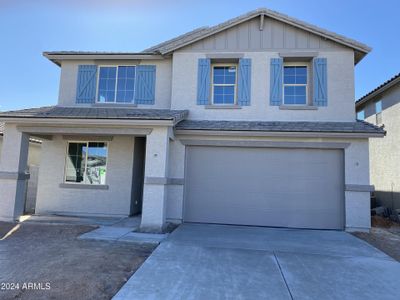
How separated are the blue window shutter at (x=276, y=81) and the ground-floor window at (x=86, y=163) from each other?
22.3ft

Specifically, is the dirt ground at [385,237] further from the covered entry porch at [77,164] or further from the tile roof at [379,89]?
the covered entry porch at [77,164]

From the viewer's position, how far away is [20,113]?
9781mm

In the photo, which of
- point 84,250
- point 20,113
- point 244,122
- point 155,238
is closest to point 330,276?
point 155,238

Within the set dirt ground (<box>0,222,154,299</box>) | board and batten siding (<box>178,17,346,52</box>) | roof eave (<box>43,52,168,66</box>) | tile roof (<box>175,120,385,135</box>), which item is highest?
board and batten siding (<box>178,17,346,52</box>)

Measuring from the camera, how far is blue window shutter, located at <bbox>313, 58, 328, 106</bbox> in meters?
10.5

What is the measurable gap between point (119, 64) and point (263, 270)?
973 centimetres

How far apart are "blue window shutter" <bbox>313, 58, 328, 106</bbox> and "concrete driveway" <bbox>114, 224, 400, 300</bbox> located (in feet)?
15.9

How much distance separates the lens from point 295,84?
11.0 meters

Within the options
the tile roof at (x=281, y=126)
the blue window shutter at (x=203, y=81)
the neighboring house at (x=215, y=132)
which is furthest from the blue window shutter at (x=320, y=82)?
the blue window shutter at (x=203, y=81)

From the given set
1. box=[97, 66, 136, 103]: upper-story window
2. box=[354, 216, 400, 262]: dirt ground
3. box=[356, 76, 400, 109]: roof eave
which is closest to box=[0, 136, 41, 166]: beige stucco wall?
box=[97, 66, 136, 103]: upper-story window

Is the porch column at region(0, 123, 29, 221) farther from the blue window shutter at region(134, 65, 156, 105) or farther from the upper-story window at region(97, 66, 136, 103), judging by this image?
the blue window shutter at region(134, 65, 156, 105)

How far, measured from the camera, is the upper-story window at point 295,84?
35.6ft

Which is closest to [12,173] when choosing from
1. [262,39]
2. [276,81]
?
[276,81]

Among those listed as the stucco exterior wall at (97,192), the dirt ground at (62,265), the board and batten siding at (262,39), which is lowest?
the dirt ground at (62,265)
